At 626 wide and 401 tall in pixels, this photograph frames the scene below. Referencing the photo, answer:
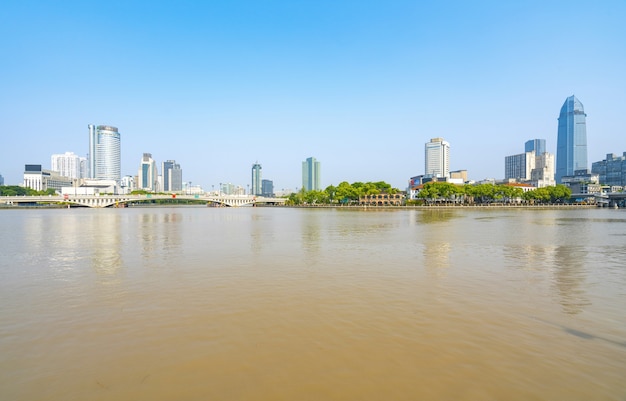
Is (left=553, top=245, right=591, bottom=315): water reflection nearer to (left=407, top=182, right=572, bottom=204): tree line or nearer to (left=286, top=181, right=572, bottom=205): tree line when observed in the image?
(left=407, top=182, right=572, bottom=204): tree line

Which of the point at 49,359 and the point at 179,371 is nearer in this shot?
the point at 179,371

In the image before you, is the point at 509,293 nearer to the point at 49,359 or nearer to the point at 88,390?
the point at 88,390

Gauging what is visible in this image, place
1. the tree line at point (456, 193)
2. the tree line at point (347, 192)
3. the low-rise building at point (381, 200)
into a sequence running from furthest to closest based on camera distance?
the low-rise building at point (381, 200)
the tree line at point (347, 192)
the tree line at point (456, 193)

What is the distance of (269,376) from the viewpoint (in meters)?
6.12

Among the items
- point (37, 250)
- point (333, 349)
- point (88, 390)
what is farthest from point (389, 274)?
point (37, 250)

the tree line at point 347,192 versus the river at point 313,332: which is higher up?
the tree line at point 347,192

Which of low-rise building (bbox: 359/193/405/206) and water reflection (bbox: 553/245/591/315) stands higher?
low-rise building (bbox: 359/193/405/206)

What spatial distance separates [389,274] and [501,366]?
8.14 meters

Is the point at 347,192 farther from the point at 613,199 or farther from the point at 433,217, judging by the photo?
the point at 613,199

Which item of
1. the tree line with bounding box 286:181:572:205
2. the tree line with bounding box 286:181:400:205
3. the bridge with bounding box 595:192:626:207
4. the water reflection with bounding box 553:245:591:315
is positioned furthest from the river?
the bridge with bounding box 595:192:626:207

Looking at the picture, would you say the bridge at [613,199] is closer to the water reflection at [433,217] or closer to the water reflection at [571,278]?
the water reflection at [433,217]

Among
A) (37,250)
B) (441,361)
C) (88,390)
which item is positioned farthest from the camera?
(37,250)

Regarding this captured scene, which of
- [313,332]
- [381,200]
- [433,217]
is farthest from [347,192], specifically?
[313,332]

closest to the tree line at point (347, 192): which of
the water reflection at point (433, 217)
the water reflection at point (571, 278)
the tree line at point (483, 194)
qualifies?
the tree line at point (483, 194)
